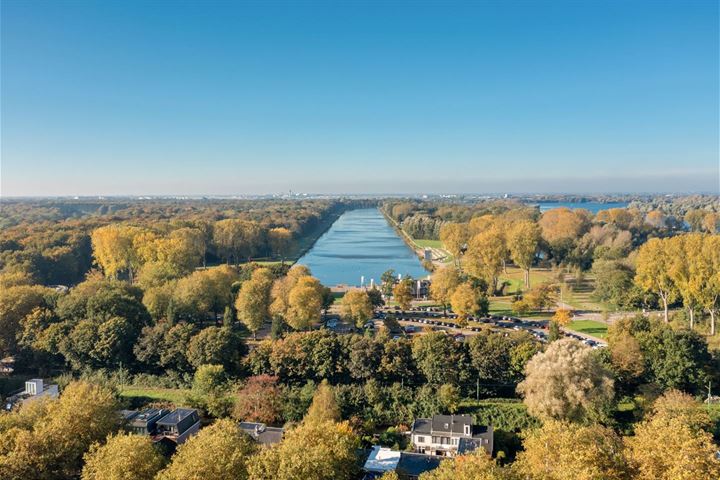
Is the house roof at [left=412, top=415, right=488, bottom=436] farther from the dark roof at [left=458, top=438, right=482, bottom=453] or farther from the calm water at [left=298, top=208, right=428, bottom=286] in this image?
the calm water at [left=298, top=208, right=428, bottom=286]

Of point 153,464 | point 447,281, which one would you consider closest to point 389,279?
point 447,281

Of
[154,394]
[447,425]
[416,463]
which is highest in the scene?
[447,425]

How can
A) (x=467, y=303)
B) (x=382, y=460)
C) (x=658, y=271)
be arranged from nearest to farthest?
(x=382, y=460) → (x=658, y=271) → (x=467, y=303)

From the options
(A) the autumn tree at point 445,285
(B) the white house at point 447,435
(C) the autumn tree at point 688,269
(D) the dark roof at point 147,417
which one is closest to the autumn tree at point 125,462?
(D) the dark roof at point 147,417

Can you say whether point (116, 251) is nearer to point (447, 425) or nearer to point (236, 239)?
point (236, 239)

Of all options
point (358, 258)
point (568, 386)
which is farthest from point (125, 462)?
point (358, 258)

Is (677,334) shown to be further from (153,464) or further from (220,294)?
(220,294)

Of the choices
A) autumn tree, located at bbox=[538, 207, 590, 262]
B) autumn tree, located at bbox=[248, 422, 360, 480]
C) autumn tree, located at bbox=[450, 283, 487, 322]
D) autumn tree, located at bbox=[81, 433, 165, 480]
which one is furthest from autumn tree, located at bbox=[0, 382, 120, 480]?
autumn tree, located at bbox=[538, 207, 590, 262]
